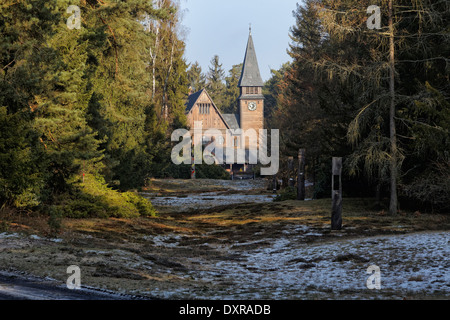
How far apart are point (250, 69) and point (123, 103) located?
221ft

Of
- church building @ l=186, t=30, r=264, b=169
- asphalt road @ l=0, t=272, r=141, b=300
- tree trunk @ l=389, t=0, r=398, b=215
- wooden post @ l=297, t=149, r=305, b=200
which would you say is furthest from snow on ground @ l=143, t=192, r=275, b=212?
church building @ l=186, t=30, r=264, b=169

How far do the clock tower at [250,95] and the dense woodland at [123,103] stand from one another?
6040 cm

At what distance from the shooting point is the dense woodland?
1407cm

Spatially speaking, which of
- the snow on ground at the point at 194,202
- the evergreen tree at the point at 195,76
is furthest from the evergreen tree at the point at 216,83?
the snow on ground at the point at 194,202

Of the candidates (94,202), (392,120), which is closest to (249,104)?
(392,120)

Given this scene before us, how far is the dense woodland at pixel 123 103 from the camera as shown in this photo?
14.1m

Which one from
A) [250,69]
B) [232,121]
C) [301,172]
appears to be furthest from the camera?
[250,69]

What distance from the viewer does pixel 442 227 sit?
48.0 feet

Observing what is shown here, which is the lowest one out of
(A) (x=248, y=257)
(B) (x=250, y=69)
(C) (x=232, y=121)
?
(A) (x=248, y=257)

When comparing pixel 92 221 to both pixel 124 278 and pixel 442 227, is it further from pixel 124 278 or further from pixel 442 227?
pixel 442 227

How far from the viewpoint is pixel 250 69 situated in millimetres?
90000

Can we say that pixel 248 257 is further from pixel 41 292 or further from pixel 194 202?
pixel 194 202

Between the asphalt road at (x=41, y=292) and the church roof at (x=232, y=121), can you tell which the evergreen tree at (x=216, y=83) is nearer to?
the church roof at (x=232, y=121)
